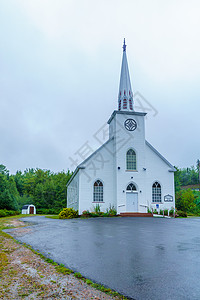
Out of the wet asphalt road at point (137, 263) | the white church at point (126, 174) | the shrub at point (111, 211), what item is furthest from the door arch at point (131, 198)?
the wet asphalt road at point (137, 263)

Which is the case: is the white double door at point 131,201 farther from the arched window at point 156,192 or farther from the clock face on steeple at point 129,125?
the clock face on steeple at point 129,125

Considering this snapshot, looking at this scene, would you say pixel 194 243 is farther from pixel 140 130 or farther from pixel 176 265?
pixel 140 130

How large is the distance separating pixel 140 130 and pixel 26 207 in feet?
81.9

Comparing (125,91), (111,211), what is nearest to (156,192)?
(111,211)

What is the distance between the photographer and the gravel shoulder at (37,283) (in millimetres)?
4125

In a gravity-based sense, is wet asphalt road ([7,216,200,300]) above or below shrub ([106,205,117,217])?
above

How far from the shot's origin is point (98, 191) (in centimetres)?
2509

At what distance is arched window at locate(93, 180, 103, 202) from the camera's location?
24.9 meters

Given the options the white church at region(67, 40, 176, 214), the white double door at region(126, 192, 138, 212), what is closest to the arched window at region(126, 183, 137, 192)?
the white church at region(67, 40, 176, 214)

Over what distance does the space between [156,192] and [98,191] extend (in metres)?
5.67

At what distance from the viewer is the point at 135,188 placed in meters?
25.3

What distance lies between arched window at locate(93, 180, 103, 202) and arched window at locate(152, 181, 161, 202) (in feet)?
16.7

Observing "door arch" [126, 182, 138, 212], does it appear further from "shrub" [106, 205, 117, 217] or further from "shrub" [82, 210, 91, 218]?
"shrub" [82, 210, 91, 218]

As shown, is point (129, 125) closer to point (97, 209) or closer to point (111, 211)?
point (111, 211)
